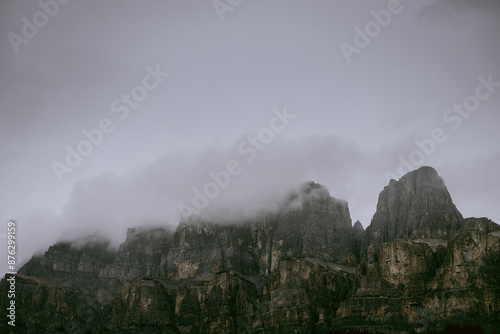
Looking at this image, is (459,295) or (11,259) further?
(459,295)

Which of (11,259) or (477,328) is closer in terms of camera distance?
(11,259)

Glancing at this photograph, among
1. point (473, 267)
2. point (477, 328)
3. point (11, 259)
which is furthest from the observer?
point (473, 267)

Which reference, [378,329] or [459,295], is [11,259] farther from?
[459,295]

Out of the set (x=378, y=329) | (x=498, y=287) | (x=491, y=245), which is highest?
(x=491, y=245)

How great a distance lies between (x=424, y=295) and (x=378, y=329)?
20605 mm

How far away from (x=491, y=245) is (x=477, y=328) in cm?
3278

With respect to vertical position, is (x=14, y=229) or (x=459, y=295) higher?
(x=14, y=229)

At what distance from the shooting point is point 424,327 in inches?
7510

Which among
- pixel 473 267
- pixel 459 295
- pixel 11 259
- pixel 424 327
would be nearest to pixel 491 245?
pixel 473 267

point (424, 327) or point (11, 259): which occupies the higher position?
point (11, 259)

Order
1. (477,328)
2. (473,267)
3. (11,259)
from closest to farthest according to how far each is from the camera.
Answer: (11,259) < (477,328) < (473,267)

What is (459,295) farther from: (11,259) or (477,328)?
(11,259)

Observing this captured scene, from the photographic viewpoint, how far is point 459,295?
19075 centimetres

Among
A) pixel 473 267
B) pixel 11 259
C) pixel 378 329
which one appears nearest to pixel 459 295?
pixel 473 267
